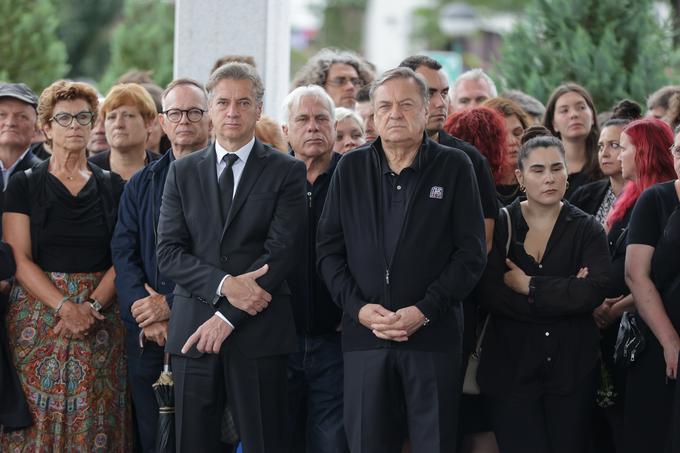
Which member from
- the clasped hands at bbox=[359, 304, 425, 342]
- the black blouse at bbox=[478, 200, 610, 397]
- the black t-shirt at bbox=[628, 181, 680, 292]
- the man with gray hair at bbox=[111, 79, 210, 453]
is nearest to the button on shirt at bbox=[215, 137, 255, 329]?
the man with gray hair at bbox=[111, 79, 210, 453]

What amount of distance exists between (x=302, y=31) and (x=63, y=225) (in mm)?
34682

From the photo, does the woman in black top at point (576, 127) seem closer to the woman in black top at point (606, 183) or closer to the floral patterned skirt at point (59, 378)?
the woman in black top at point (606, 183)

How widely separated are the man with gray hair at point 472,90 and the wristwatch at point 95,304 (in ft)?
11.4

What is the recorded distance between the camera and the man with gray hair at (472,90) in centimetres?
874

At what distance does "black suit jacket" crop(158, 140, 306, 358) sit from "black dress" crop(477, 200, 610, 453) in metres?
1.10

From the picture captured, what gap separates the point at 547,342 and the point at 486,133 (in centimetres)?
135

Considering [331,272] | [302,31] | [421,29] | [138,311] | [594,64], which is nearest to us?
[331,272]

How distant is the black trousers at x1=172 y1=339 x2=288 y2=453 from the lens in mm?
5562

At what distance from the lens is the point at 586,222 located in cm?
605

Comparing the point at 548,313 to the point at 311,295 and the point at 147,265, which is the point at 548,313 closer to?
the point at 311,295

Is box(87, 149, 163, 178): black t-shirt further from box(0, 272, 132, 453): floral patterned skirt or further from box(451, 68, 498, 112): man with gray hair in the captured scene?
box(451, 68, 498, 112): man with gray hair

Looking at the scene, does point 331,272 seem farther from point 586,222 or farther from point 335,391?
point 586,222

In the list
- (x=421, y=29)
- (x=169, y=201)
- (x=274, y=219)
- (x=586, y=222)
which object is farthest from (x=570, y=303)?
(x=421, y=29)

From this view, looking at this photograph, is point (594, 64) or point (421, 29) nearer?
point (594, 64)
